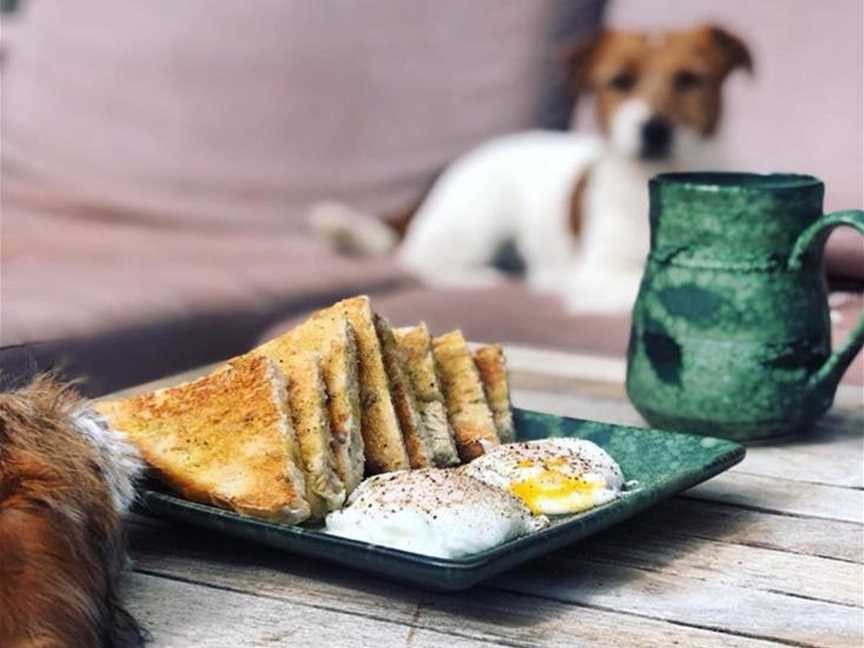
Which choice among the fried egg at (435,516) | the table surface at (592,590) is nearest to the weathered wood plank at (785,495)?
the table surface at (592,590)

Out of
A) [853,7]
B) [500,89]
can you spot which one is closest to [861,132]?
[853,7]

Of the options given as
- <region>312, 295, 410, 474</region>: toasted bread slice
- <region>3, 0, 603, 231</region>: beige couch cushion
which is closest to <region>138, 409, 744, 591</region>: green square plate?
<region>312, 295, 410, 474</region>: toasted bread slice

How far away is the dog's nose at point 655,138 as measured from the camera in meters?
2.39

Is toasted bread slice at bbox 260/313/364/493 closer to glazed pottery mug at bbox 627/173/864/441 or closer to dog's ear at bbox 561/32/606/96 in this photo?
glazed pottery mug at bbox 627/173/864/441

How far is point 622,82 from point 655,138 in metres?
0.12

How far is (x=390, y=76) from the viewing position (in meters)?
2.41

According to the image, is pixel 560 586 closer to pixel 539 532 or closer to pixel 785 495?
pixel 539 532

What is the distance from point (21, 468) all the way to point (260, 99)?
1884 millimetres

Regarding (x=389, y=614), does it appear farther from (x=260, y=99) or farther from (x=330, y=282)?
(x=260, y=99)

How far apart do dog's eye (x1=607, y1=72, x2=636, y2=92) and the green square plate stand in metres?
1.42

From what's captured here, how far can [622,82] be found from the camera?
7.75ft

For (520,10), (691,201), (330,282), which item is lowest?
(330,282)

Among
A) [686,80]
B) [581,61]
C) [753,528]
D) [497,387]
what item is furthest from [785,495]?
[686,80]

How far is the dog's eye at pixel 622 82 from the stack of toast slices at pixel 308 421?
147 centimetres
